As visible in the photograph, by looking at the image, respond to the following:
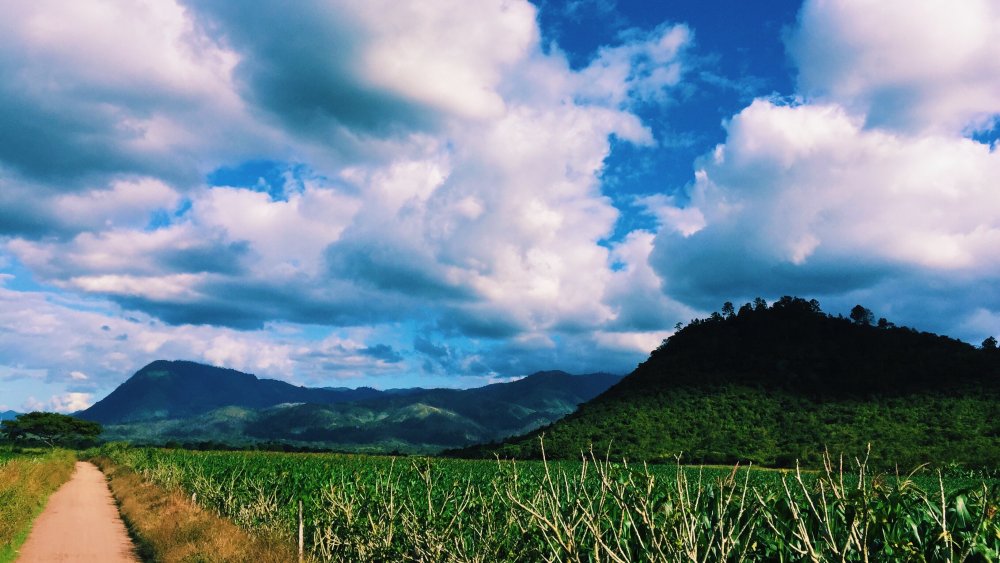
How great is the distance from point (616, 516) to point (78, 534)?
80.4 feet

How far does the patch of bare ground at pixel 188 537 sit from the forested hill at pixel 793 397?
5986 centimetres

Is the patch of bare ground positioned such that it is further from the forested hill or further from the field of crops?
the forested hill

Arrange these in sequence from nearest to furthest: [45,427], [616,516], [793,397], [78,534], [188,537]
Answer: [616,516], [188,537], [78,534], [793,397], [45,427]

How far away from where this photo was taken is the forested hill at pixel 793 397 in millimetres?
92625

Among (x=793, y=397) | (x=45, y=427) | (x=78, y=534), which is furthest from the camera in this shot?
(x=45, y=427)

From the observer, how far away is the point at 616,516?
10.0 metres

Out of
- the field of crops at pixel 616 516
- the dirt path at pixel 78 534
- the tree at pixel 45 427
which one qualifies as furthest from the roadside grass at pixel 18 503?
the tree at pixel 45 427

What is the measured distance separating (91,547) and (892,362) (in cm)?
13826

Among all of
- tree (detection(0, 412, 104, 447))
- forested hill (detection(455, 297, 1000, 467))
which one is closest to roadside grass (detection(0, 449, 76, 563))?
forested hill (detection(455, 297, 1000, 467))

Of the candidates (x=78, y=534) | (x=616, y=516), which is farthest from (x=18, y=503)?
(x=616, y=516)

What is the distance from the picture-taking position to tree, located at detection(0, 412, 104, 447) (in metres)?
125

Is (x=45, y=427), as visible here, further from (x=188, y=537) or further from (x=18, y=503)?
(x=188, y=537)

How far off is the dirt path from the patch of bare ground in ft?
2.12

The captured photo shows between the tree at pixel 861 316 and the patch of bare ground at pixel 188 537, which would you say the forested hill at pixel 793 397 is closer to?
the tree at pixel 861 316
